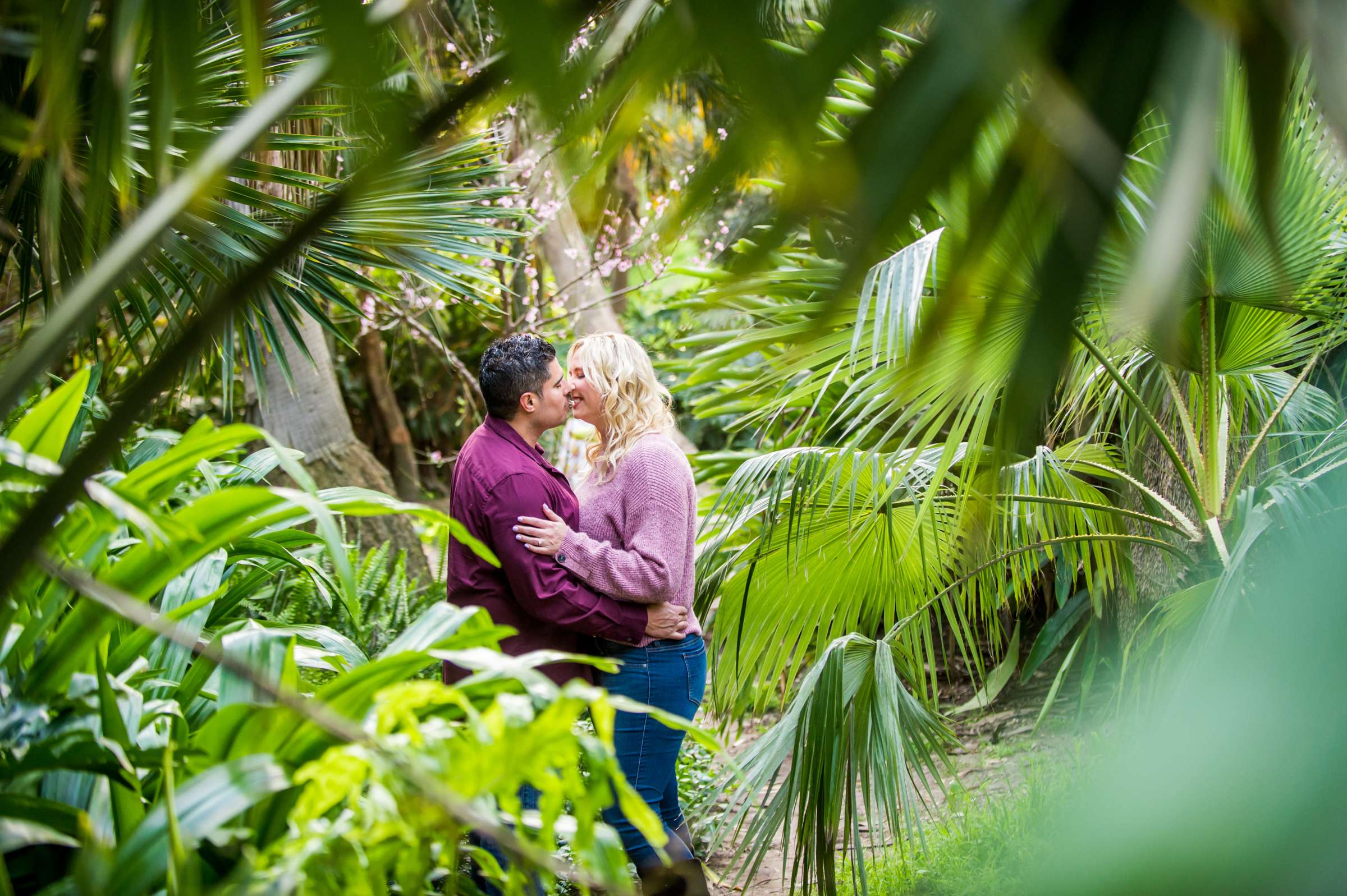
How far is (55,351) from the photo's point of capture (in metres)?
0.80

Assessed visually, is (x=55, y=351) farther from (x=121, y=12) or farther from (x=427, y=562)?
(x=427, y=562)

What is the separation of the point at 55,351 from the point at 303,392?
525 centimetres

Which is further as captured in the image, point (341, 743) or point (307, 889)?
point (341, 743)

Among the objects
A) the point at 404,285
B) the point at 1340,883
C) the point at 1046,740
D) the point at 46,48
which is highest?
the point at 404,285

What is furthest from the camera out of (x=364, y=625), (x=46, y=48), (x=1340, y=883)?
(x=364, y=625)

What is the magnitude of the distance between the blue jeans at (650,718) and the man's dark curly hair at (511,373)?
759mm

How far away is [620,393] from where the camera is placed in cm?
301

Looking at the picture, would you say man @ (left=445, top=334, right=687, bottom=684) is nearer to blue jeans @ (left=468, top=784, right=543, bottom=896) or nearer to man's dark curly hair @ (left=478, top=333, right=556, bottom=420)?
man's dark curly hair @ (left=478, top=333, right=556, bottom=420)

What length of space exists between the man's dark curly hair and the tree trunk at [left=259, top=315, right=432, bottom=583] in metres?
2.94

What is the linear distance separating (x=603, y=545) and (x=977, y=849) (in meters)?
1.87

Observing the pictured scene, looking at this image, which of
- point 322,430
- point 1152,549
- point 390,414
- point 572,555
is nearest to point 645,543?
point 572,555

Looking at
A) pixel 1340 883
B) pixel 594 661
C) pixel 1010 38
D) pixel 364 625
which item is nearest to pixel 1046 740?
pixel 364 625

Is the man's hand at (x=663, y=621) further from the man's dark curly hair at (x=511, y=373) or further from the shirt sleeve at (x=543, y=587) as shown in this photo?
the man's dark curly hair at (x=511, y=373)

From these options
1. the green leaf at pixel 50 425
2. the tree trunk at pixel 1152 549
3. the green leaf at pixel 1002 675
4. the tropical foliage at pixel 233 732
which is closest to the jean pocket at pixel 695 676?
the tropical foliage at pixel 233 732
